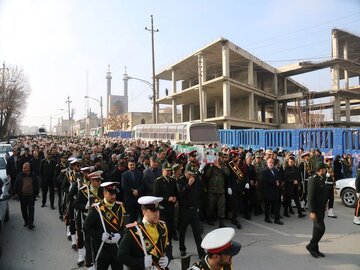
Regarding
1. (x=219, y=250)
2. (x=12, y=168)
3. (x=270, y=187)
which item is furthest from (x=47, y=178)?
(x=219, y=250)

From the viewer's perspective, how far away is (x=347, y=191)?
35.6 feet

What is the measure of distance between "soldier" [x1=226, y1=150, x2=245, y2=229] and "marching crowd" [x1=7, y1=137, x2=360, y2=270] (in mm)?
26

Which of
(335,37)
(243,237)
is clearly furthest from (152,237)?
(335,37)

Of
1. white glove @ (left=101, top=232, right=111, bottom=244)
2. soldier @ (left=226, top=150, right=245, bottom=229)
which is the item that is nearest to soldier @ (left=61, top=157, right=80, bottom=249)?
white glove @ (left=101, top=232, right=111, bottom=244)

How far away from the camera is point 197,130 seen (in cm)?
2205

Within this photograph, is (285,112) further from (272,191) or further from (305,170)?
(272,191)

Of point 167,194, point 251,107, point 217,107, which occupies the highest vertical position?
point 217,107

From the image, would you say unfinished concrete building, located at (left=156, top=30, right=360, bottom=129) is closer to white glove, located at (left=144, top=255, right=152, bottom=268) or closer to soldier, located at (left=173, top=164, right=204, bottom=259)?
soldier, located at (left=173, top=164, right=204, bottom=259)

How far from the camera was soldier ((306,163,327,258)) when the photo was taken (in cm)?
613

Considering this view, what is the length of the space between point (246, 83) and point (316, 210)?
41030 millimetres

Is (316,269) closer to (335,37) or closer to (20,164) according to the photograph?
(20,164)

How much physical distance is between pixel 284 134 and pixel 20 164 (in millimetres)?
15055

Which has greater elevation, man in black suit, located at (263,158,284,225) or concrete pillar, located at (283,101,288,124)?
concrete pillar, located at (283,101,288,124)

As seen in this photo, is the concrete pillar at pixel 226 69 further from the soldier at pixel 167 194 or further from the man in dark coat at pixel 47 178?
the soldier at pixel 167 194
